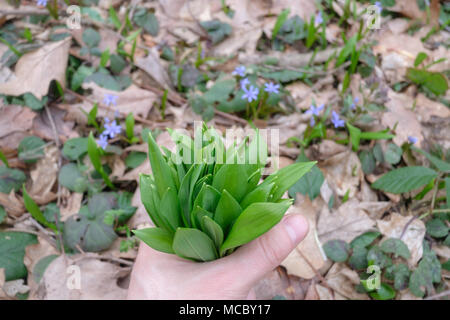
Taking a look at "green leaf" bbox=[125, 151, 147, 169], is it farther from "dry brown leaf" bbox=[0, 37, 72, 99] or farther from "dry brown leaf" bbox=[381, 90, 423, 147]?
"dry brown leaf" bbox=[381, 90, 423, 147]

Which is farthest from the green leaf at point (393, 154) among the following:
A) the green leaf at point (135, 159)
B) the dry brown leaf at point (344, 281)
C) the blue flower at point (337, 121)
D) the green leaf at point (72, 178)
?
the green leaf at point (72, 178)

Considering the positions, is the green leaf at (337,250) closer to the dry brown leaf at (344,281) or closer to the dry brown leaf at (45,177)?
the dry brown leaf at (344,281)

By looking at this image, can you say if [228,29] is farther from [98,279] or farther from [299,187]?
[98,279]

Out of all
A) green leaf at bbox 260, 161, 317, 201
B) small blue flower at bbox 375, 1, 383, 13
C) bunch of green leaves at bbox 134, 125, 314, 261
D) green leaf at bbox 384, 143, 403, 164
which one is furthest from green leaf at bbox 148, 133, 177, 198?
small blue flower at bbox 375, 1, 383, 13
